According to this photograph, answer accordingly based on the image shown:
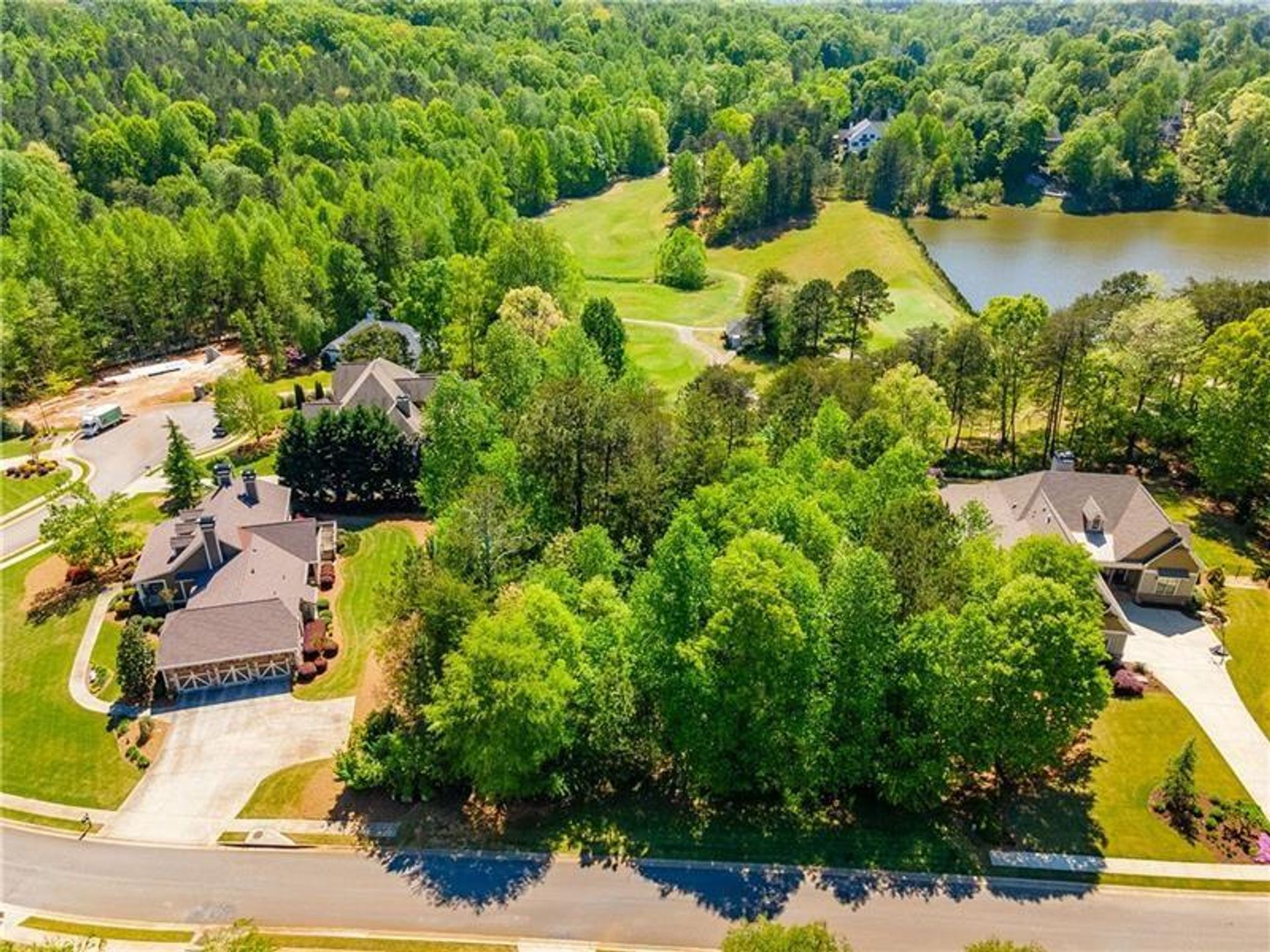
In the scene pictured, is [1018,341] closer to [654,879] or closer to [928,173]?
[654,879]

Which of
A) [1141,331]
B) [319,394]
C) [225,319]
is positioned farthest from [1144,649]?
[225,319]

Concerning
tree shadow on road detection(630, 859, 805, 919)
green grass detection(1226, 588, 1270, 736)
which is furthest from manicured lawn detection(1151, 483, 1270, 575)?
tree shadow on road detection(630, 859, 805, 919)

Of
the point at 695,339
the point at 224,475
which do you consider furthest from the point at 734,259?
the point at 224,475

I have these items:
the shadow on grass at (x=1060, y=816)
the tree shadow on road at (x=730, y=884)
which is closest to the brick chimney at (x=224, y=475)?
the tree shadow on road at (x=730, y=884)

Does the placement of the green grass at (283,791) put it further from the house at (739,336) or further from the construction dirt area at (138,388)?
the house at (739,336)

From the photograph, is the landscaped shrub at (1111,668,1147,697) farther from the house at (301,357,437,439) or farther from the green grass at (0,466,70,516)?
the green grass at (0,466,70,516)

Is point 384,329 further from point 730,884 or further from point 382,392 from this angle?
point 730,884
